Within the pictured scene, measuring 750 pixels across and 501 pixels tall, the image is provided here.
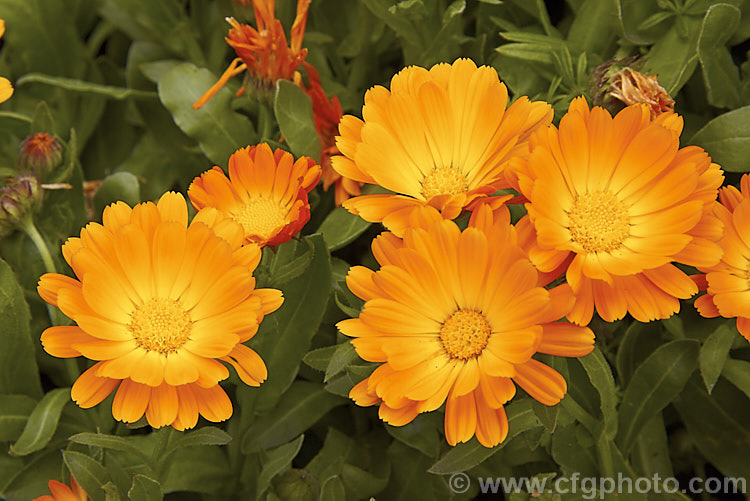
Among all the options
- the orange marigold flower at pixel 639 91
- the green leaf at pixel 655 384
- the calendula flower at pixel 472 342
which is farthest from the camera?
the green leaf at pixel 655 384

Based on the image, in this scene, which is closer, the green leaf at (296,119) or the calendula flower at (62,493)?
the calendula flower at (62,493)

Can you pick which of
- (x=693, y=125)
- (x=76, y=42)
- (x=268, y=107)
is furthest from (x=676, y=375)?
(x=76, y=42)

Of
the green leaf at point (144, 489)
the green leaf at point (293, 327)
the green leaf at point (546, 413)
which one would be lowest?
the green leaf at point (144, 489)

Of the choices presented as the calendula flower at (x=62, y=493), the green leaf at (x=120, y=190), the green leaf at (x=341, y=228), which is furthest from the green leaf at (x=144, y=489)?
the green leaf at (x=120, y=190)

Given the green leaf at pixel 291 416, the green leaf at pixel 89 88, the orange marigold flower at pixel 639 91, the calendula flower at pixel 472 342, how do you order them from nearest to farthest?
1. the calendula flower at pixel 472 342
2. the orange marigold flower at pixel 639 91
3. the green leaf at pixel 291 416
4. the green leaf at pixel 89 88

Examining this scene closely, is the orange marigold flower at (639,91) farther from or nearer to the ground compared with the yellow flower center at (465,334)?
farther from the ground

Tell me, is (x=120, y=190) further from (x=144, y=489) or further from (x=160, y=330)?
(x=144, y=489)

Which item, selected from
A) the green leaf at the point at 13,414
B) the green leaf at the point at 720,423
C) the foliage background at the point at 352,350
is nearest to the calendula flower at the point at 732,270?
the foliage background at the point at 352,350

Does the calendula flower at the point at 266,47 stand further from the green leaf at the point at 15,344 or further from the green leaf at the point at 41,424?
the green leaf at the point at 41,424
